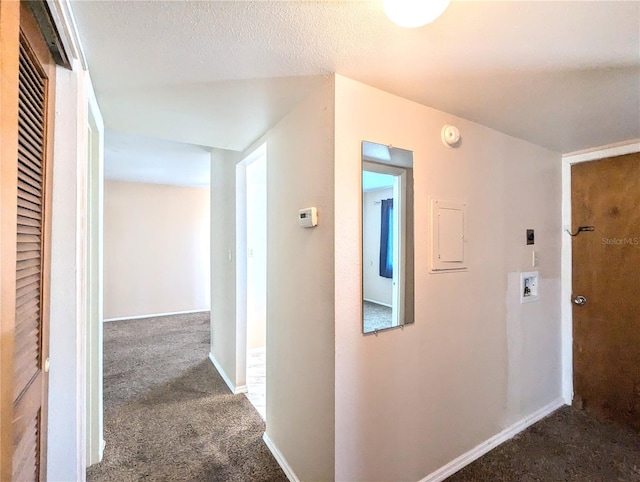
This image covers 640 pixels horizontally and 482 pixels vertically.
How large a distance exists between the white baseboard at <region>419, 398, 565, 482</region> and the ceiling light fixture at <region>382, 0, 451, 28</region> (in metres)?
2.06

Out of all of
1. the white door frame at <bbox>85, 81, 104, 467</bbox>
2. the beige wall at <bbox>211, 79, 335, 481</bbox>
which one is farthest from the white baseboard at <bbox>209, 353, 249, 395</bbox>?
the white door frame at <bbox>85, 81, 104, 467</bbox>

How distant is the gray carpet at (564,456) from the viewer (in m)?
1.71

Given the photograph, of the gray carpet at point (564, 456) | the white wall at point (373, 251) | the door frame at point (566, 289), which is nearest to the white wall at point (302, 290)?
the white wall at point (373, 251)

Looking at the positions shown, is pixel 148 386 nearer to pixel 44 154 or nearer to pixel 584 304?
pixel 44 154

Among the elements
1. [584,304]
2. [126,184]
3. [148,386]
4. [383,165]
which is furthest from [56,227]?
[126,184]

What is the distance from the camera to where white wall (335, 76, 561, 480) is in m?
1.35

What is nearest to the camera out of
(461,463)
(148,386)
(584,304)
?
(461,463)

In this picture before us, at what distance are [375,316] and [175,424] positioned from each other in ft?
5.83

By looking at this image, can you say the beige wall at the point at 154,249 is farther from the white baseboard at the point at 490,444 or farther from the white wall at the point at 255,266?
the white baseboard at the point at 490,444

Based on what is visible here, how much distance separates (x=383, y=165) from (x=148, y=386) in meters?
2.80

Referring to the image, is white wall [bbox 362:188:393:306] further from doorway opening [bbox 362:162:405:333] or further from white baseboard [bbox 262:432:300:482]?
white baseboard [bbox 262:432:300:482]

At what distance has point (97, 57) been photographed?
3.91ft

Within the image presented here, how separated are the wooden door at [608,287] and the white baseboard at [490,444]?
13.4 inches

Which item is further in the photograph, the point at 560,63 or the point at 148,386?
the point at 148,386
